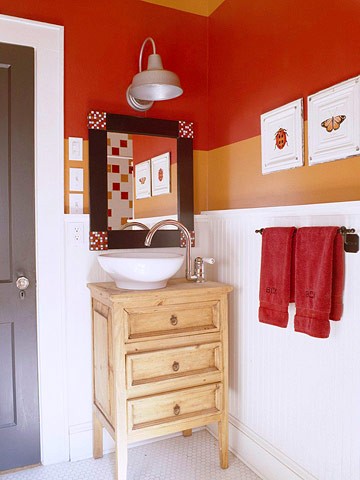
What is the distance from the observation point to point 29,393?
2.15 metres

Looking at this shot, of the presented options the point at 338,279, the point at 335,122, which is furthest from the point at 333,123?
the point at 338,279

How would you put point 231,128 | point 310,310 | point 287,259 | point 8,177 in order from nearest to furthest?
point 310,310
point 287,259
point 8,177
point 231,128

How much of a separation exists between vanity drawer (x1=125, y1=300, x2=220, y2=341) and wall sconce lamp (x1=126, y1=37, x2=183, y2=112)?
1.06 metres

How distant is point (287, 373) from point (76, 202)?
1.34m

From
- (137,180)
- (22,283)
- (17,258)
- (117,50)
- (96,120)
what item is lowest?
(22,283)

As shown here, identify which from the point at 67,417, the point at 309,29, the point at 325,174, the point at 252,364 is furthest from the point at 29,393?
the point at 309,29

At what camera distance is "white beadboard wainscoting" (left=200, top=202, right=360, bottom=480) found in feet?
5.15

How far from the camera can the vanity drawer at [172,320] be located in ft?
6.16

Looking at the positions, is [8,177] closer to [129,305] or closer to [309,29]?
[129,305]

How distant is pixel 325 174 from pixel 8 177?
1477mm

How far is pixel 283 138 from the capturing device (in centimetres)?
193

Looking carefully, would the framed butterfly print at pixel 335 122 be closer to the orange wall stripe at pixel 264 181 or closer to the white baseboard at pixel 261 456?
the orange wall stripe at pixel 264 181

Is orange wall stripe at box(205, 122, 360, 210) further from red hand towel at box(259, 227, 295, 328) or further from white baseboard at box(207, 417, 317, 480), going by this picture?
white baseboard at box(207, 417, 317, 480)

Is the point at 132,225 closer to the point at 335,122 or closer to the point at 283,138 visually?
the point at 283,138
